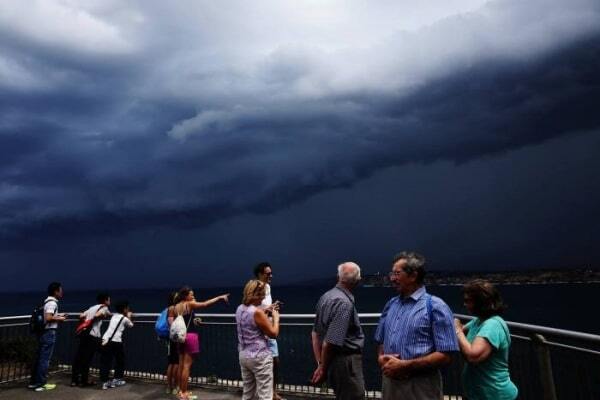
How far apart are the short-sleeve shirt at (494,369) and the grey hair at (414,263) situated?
0.59m

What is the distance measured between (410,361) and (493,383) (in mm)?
636

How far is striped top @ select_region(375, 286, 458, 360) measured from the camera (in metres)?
3.36

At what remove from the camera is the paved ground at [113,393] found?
7.50m

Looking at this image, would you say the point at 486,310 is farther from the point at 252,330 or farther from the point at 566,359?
the point at 252,330

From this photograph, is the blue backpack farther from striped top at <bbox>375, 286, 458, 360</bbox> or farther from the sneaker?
striped top at <bbox>375, 286, 458, 360</bbox>

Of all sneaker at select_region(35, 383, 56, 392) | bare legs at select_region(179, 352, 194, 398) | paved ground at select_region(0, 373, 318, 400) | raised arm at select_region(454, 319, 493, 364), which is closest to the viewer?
raised arm at select_region(454, 319, 493, 364)

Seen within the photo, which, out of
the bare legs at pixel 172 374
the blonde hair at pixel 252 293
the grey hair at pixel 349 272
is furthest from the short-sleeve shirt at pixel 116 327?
the grey hair at pixel 349 272

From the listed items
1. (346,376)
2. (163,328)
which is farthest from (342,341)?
(163,328)

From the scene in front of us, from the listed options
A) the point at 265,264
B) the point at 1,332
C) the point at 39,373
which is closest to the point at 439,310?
the point at 265,264

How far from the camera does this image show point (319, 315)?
4.51 m

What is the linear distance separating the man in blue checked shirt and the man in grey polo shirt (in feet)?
1.96

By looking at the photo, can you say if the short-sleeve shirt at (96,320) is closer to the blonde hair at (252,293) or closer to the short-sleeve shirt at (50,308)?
the short-sleeve shirt at (50,308)

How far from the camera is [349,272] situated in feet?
14.8

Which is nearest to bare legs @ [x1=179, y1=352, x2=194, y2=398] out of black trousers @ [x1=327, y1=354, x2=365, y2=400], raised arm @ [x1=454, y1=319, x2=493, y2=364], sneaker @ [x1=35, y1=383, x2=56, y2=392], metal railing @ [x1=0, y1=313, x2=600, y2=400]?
metal railing @ [x1=0, y1=313, x2=600, y2=400]
